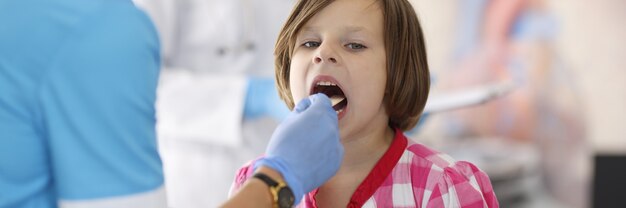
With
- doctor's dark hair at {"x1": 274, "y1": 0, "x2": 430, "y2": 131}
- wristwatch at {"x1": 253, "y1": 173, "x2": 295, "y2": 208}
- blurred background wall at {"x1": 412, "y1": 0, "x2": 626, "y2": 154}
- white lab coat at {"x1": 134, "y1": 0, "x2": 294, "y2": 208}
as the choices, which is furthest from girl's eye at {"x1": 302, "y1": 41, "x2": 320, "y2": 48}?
blurred background wall at {"x1": 412, "y1": 0, "x2": 626, "y2": 154}

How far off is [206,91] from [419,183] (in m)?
0.78

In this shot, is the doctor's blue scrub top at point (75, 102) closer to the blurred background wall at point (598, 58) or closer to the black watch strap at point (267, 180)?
the black watch strap at point (267, 180)

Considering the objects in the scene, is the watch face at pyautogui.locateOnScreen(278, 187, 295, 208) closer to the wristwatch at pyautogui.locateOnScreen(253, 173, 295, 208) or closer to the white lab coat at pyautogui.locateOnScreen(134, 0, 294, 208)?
the wristwatch at pyautogui.locateOnScreen(253, 173, 295, 208)

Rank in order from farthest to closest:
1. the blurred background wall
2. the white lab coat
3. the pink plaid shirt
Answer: the blurred background wall → the white lab coat → the pink plaid shirt

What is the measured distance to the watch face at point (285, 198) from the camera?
0.83 meters

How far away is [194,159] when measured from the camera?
180 centimetres

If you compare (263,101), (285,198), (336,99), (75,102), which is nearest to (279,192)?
(285,198)

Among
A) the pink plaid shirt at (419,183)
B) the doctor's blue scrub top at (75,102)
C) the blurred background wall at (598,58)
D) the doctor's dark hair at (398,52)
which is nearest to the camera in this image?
the doctor's blue scrub top at (75,102)

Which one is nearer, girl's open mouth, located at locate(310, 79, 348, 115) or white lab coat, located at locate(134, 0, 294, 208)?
girl's open mouth, located at locate(310, 79, 348, 115)

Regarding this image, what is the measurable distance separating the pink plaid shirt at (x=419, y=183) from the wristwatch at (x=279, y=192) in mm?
225

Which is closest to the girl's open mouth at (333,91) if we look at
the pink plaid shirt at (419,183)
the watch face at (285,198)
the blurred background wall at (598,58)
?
the pink plaid shirt at (419,183)

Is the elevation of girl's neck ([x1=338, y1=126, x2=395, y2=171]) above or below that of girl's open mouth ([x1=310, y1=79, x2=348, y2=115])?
below

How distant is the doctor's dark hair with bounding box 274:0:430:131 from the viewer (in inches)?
46.8

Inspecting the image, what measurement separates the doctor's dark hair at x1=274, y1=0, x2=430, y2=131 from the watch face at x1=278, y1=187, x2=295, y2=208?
40 cm
